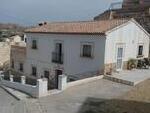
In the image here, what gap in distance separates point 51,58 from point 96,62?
6559mm

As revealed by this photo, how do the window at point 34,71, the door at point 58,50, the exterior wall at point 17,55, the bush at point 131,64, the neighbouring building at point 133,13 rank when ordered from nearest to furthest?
the bush at point 131,64 < the door at point 58,50 < the window at point 34,71 < the exterior wall at point 17,55 < the neighbouring building at point 133,13

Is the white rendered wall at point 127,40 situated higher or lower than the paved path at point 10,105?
higher

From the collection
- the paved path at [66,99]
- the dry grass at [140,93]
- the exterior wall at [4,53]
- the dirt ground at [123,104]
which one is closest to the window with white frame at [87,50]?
the paved path at [66,99]

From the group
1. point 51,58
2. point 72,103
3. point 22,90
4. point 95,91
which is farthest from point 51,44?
point 72,103

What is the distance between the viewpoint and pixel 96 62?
71.3ft

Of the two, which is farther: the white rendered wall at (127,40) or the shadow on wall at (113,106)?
the white rendered wall at (127,40)

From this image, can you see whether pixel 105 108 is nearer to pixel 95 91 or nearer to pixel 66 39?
pixel 95 91

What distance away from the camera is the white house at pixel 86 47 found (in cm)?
2156

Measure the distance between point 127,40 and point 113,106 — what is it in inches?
445

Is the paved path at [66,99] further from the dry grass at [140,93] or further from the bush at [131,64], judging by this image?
the bush at [131,64]

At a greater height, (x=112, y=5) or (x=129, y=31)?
(x=112, y=5)

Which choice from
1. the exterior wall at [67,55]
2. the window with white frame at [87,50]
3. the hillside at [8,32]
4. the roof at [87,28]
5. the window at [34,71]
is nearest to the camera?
the exterior wall at [67,55]

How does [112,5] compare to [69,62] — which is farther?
[112,5]

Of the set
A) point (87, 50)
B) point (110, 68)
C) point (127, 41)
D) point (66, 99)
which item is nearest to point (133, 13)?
point (127, 41)
